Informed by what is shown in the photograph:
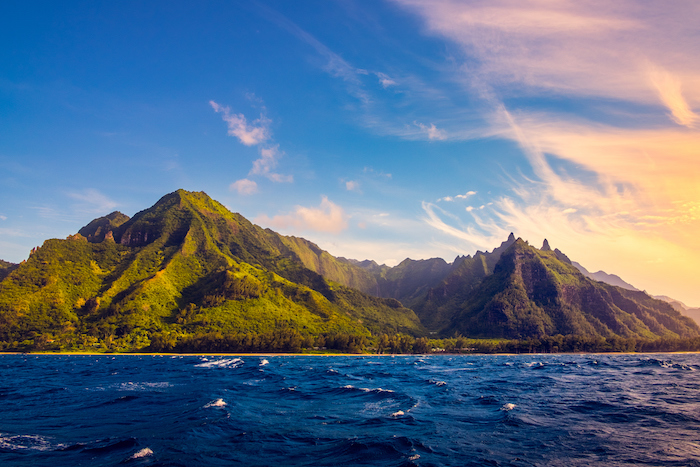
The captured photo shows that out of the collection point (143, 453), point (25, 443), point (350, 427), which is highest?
point (143, 453)

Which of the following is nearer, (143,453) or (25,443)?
(143,453)

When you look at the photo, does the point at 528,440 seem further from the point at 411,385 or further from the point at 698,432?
the point at 411,385

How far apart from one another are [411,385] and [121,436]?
6513cm

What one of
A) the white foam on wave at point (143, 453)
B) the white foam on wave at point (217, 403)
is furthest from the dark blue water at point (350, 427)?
the white foam on wave at point (217, 403)

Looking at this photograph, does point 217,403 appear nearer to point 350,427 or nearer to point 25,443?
point 25,443

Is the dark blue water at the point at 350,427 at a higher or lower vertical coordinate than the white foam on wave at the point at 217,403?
higher

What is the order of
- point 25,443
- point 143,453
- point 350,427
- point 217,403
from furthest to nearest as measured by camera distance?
point 217,403 < point 350,427 < point 25,443 < point 143,453

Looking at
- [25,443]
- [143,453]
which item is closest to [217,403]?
[25,443]

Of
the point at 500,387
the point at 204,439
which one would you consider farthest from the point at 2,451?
the point at 500,387

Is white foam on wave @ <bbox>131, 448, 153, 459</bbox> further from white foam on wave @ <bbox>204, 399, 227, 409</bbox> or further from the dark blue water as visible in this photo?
white foam on wave @ <bbox>204, 399, 227, 409</bbox>

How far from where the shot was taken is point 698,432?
1578 inches

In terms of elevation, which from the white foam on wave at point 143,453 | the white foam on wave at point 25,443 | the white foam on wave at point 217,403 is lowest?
the white foam on wave at point 217,403

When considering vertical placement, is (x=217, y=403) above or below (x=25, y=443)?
below

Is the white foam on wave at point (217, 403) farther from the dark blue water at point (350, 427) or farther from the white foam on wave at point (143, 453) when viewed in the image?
the white foam on wave at point (143, 453)
